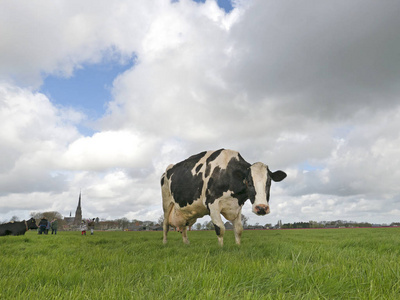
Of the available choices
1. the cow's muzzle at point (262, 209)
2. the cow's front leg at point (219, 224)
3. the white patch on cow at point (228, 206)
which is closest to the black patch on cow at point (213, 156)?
the white patch on cow at point (228, 206)

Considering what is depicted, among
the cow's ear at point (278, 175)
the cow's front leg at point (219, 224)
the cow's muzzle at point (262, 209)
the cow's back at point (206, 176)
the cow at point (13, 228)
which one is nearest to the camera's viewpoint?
the cow's muzzle at point (262, 209)

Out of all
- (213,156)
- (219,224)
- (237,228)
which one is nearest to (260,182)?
(219,224)

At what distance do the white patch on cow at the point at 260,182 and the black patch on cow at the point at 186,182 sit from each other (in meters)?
1.92

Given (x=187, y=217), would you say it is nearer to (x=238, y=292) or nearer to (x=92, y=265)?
(x=92, y=265)

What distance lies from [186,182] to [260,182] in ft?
9.78

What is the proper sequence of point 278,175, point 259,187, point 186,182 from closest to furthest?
1. point 259,187
2. point 278,175
3. point 186,182

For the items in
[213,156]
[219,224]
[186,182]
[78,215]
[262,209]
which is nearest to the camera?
[262,209]

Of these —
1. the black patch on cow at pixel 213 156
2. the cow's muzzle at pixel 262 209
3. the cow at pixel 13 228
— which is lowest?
the cow at pixel 13 228

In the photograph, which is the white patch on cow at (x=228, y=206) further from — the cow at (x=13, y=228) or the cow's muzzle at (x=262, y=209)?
the cow at (x=13, y=228)

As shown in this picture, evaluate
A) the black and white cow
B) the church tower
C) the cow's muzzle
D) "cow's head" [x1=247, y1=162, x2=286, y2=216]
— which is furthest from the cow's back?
the church tower

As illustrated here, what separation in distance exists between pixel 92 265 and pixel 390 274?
13.5ft

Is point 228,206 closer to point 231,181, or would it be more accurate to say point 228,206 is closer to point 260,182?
point 231,181

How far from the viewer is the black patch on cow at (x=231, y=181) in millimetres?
7617

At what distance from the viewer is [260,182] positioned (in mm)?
6938
